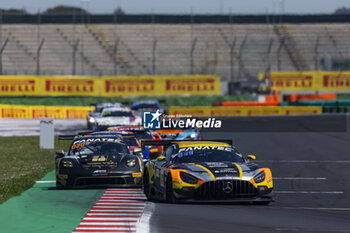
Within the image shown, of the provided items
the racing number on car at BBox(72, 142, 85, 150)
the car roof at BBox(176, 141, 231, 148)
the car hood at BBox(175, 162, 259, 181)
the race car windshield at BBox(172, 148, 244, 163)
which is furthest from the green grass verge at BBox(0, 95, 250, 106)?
the car hood at BBox(175, 162, 259, 181)

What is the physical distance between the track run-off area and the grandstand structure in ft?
156

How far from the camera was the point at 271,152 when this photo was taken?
2694cm

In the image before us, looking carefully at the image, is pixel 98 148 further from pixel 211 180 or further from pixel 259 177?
pixel 259 177

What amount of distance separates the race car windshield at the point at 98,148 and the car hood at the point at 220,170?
3.80 meters

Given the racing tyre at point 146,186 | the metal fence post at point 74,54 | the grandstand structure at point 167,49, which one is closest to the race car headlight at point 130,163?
the racing tyre at point 146,186

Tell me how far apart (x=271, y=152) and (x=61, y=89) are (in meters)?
37.3

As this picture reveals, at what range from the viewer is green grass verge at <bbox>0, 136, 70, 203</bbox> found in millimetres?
16031

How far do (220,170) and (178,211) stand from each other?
1.12 meters

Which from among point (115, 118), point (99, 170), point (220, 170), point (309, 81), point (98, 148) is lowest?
point (115, 118)

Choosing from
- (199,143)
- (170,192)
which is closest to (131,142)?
(199,143)

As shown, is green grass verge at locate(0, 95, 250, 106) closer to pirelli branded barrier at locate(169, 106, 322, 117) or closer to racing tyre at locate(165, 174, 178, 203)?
pirelli branded barrier at locate(169, 106, 322, 117)

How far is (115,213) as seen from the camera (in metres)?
12.0

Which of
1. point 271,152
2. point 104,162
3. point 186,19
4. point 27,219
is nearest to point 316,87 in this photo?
point 186,19

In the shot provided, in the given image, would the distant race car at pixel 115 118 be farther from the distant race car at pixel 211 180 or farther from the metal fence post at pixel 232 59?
the metal fence post at pixel 232 59
